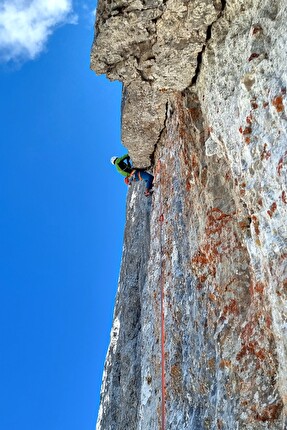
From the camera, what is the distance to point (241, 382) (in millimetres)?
4824

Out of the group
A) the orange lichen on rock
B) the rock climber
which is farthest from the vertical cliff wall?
the rock climber

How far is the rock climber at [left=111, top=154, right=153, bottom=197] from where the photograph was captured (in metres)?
11.8

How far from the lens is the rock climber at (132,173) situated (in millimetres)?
11805

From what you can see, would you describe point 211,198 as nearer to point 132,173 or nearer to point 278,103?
point 278,103

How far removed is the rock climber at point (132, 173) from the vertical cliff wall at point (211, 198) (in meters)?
2.06

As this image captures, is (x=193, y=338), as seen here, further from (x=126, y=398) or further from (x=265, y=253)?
(x=126, y=398)

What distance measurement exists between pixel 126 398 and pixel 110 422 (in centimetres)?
123

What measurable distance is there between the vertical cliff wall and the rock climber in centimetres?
206

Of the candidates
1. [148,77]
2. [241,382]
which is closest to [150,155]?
[148,77]

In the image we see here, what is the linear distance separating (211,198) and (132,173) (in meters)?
5.86

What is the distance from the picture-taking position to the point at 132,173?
39.3ft

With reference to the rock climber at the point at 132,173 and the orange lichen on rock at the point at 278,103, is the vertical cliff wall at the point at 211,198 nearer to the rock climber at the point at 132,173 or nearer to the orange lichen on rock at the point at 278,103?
the orange lichen on rock at the point at 278,103

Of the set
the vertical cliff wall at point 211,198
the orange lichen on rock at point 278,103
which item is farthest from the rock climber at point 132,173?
the orange lichen on rock at point 278,103

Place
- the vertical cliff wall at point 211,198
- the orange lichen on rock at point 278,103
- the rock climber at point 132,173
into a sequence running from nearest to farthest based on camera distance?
1. the orange lichen on rock at point 278,103
2. the vertical cliff wall at point 211,198
3. the rock climber at point 132,173
